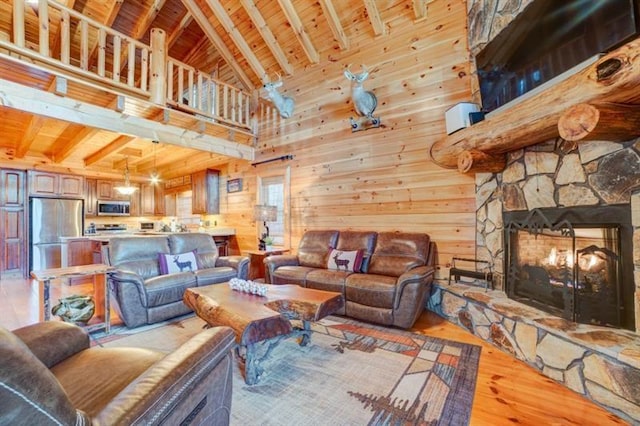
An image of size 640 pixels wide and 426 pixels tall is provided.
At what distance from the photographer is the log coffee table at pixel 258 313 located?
1.98 meters

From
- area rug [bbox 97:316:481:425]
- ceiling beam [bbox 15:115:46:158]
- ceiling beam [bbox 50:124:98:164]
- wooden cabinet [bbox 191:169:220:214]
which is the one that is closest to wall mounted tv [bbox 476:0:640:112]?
area rug [bbox 97:316:481:425]

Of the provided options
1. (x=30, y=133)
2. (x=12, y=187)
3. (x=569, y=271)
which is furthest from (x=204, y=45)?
(x=569, y=271)

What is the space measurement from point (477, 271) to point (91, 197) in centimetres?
807

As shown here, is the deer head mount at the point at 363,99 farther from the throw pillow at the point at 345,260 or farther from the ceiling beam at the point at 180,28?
the ceiling beam at the point at 180,28

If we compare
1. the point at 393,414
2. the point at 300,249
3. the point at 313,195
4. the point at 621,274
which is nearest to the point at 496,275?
the point at 621,274

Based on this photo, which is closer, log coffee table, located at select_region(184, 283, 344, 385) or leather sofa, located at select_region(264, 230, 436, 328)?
log coffee table, located at select_region(184, 283, 344, 385)

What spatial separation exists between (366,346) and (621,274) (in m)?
1.99

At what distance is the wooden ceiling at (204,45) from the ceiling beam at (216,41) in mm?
16

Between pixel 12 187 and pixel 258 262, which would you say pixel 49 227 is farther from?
pixel 258 262

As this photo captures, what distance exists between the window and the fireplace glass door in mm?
3648

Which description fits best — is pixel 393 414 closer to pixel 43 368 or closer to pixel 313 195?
pixel 43 368

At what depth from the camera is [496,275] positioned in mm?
3193

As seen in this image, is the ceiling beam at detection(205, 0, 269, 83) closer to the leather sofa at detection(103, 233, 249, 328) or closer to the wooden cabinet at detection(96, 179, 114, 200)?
the leather sofa at detection(103, 233, 249, 328)

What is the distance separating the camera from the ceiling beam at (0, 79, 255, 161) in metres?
3.20
